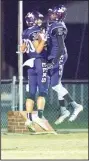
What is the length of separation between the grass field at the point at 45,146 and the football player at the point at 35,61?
2.39 feet

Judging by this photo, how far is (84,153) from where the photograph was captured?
11289mm

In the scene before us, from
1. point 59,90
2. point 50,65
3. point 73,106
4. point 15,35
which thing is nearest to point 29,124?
point 59,90

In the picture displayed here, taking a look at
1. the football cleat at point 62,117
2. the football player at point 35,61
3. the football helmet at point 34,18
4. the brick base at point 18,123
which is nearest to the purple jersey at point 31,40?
the football player at point 35,61

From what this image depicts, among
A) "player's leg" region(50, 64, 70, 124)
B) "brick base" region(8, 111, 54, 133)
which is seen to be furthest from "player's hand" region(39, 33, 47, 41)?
"brick base" region(8, 111, 54, 133)

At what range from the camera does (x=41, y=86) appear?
47.9 ft

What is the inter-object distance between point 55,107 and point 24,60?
54.6 inches

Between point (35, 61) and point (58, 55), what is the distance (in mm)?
568

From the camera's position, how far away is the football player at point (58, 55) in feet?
47.5

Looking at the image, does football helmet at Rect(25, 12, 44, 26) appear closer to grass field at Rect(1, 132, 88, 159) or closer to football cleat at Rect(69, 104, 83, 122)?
football cleat at Rect(69, 104, 83, 122)

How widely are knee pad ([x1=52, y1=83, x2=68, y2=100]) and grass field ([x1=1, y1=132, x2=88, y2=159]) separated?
101 centimetres

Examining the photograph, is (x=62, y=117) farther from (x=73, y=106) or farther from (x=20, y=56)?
(x=20, y=56)

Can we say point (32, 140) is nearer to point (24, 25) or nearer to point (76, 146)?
point (76, 146)

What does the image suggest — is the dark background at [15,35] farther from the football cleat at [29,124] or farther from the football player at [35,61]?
the football cleat at [29,124]

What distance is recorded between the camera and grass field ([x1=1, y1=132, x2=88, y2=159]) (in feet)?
36.2
